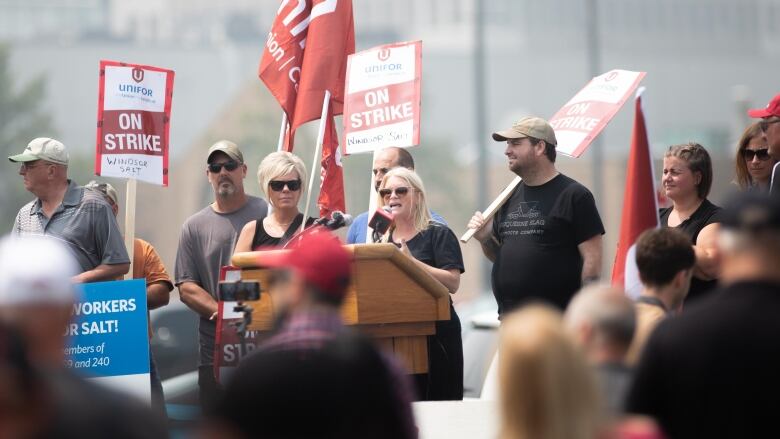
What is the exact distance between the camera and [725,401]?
4.31 m

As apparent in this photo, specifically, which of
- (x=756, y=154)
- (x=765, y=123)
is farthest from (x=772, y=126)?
(x=756, y=154)

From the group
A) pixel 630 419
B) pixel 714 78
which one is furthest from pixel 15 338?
pixel 714 78

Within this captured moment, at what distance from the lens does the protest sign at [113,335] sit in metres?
8.29

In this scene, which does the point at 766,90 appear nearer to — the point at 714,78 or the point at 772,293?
the point at 714,78

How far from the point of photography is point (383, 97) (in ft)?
29.9

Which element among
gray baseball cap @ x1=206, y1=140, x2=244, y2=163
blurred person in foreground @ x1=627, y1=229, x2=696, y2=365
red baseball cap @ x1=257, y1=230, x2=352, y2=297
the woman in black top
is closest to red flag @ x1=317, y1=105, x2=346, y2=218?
gray baseball cap @ x1=206, y1=140, x2=244, y2=163

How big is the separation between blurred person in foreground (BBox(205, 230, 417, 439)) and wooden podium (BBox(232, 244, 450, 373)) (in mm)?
2424

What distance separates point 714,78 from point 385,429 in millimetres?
84056

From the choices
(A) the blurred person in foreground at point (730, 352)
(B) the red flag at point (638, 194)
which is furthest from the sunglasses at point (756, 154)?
(A) the blurred person in foreground at point (730, 352)

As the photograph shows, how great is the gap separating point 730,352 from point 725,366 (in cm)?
4

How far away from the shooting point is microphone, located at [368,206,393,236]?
25.6 feet

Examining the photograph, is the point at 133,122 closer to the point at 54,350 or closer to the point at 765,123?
the point at 765,123

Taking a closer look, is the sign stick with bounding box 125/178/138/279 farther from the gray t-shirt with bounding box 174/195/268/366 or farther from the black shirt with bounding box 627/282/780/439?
→ the black shirt with bounding box 627/282/780/439

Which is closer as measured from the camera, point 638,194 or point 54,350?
point 54,350
